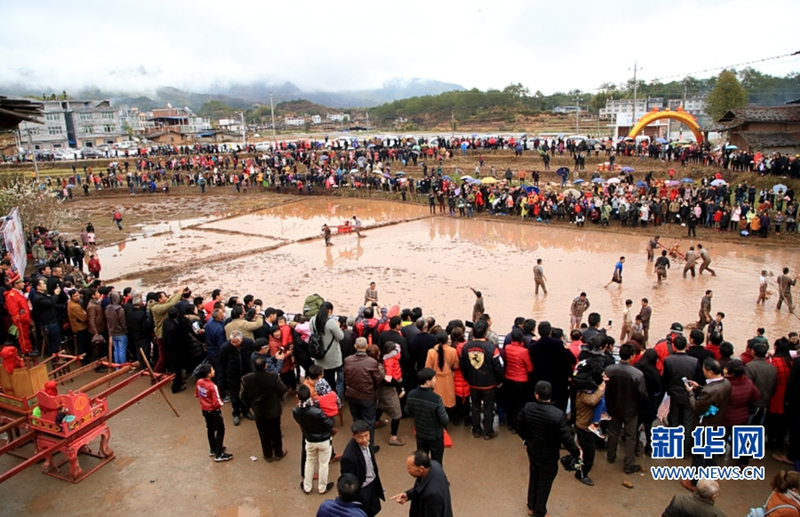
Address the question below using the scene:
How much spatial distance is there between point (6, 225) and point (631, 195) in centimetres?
2040

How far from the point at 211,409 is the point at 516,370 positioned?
345 centimetres

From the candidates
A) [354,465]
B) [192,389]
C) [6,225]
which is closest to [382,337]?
[354,465]

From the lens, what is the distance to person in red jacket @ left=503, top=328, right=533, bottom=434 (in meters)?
6.31

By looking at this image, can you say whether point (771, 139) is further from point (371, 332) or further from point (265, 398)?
point (265, 398)

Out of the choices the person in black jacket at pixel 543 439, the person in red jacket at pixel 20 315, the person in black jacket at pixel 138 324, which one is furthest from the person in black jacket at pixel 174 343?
the person in black jacket at pixel 543 439

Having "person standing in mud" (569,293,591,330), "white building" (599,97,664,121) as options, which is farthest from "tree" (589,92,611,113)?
"person standing in mud" (569,293,591,330)

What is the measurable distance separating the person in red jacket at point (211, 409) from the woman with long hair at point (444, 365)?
7.81 feet

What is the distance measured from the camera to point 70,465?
6039mm

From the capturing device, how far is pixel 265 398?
5918mm

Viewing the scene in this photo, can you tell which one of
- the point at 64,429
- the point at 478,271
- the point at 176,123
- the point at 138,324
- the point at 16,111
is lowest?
Result: the point at 478,271

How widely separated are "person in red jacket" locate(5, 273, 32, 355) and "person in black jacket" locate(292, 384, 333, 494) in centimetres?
688

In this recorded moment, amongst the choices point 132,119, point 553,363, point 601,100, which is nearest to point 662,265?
point 553,363

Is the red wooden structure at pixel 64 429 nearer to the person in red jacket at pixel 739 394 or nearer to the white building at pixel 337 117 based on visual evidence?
the person in red jacket at pixel 739 394

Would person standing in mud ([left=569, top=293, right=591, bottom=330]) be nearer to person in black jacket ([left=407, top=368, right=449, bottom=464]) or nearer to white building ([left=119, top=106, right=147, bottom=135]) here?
person in black jacket ([left=407, top=368, right=449, bottom=464])
